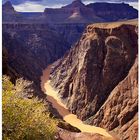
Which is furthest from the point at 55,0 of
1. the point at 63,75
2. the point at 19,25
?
the point at 19,25

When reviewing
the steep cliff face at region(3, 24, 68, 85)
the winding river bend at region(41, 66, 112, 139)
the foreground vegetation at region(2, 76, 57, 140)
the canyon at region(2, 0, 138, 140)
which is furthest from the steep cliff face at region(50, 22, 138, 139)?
the foreground vegetation at region(2, 76, 57, 140)

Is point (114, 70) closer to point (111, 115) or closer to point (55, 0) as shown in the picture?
point (111, 115)

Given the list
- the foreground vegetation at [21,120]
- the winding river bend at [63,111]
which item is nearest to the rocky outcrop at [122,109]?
the winding river bend at [63,111]

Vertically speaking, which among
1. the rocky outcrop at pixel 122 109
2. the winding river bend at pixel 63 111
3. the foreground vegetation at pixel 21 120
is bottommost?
the winding river bend at pixel 63 111

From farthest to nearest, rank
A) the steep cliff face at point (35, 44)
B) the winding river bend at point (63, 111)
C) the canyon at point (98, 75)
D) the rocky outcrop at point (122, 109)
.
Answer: the steep cliff face at point (35, 44), the winding river bend at point (63, 111), the canyon at point (98, 75), the rocky outcrop at point (122, 109)

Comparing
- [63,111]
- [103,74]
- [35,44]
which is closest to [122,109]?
[103,74]

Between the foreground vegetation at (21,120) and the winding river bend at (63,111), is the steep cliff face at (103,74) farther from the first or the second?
the foreground vegetation at (21,120)

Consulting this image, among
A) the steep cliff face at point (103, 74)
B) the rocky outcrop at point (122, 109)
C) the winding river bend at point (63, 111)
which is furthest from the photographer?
the steep cliff face at point (103, 74)
